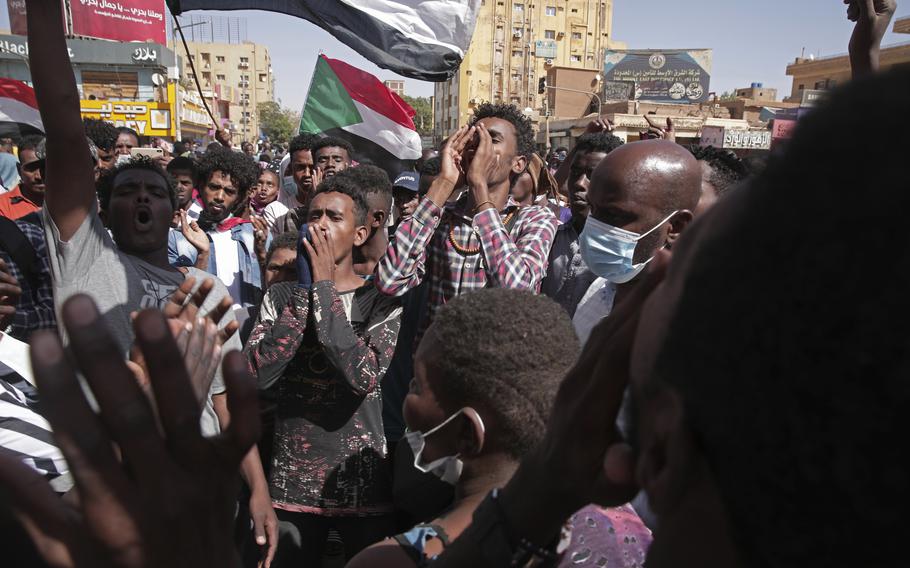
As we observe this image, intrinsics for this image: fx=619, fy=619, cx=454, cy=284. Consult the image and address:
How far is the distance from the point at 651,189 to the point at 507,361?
48.5 inches

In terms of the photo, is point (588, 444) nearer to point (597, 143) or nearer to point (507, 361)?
point (507, 361)

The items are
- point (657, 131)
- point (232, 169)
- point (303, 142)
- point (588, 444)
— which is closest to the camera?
point (588, 444)

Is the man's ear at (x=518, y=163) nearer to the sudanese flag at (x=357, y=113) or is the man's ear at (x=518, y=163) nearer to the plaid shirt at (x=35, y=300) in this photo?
the plaid shirt at (x=35, y=300)

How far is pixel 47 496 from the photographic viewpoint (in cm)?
74

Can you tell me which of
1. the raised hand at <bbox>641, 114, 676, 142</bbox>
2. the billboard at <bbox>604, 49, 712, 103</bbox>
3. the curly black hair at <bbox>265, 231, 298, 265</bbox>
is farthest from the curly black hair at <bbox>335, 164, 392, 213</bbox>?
the billboard at <bbox>604, 49, 712, 103</bbox>

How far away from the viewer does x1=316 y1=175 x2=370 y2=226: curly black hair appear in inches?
133

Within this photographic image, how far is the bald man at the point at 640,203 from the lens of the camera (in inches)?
98.4

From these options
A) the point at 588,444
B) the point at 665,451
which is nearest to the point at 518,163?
the point at 588,444

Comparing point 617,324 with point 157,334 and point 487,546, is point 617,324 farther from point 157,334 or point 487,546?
point 157,334

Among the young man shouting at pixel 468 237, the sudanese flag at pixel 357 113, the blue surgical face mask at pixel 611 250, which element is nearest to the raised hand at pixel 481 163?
the young man shouting at pixel 468 237

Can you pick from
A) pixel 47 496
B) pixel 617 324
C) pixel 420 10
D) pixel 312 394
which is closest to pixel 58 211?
pixel 312 394

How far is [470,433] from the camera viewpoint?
1.65 m

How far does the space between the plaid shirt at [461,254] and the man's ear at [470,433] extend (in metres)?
1.15

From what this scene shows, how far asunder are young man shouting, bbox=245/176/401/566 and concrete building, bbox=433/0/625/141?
56.9 metres
